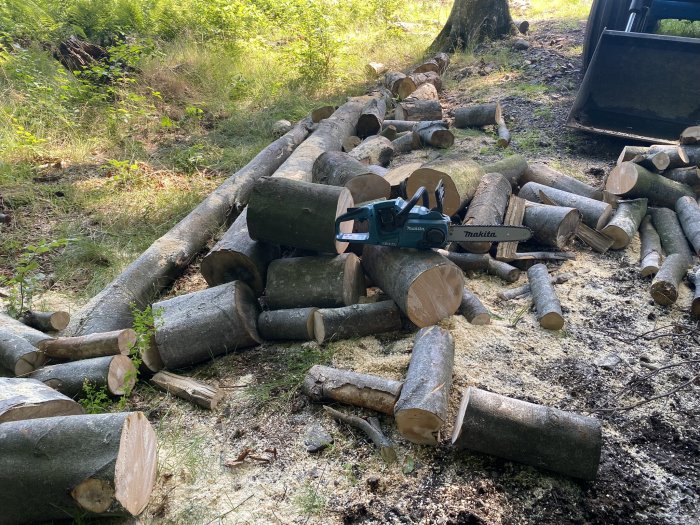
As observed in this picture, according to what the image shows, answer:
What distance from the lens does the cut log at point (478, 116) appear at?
24.2 ft

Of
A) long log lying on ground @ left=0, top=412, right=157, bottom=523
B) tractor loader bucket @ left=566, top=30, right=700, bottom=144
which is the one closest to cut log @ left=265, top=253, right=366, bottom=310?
long log lying on ground @ left=0, top=412, right=157, bottom=523

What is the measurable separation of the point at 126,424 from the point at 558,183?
4.79 meters

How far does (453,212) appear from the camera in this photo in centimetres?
467

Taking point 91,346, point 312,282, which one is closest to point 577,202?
point 312,282

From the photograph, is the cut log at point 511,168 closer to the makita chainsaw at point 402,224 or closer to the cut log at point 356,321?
the makita chainsaw at point 402,224

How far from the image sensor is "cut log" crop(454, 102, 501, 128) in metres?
7.37

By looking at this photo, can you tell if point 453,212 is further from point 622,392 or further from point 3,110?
point 3,110

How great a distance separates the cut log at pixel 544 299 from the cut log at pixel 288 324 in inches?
65.4

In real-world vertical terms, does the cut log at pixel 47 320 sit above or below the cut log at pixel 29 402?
below

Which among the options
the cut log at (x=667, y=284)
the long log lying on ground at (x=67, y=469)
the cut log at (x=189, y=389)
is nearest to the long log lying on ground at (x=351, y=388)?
the cut log at (x=189, y=389)

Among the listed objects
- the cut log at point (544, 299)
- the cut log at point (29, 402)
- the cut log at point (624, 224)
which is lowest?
the cut log at point (544, 299)

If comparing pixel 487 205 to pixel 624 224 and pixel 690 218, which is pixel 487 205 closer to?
pixel 624 224

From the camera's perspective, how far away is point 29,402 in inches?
104

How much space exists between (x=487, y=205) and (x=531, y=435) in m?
2.47
